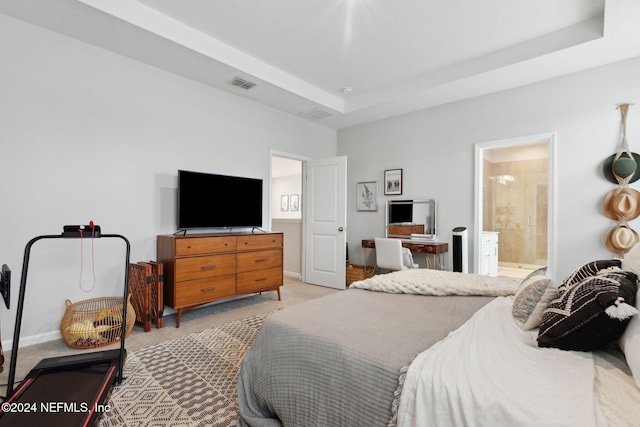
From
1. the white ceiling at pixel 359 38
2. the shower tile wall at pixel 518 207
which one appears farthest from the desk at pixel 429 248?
the shower tile wall at pixel 518 207

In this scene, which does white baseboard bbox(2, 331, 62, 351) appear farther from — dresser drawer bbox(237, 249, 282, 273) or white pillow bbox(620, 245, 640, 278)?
white pillow bbox(620, 245, 640, 278)

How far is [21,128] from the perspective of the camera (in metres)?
2.78

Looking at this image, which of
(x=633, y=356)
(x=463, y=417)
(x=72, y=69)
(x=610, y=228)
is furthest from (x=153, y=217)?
(x=610, y=228)

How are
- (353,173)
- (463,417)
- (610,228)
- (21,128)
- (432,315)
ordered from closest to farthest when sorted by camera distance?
(463,417)
(432,315)
(21,128)
(610,228)
(353,173)

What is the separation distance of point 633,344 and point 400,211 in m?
4.10

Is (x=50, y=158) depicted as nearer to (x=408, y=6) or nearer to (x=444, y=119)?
(x=408, y=6)

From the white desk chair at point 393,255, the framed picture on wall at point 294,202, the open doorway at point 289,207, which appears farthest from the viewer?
the framed picture on wall at point 294,202

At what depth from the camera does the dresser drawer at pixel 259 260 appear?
3861mm

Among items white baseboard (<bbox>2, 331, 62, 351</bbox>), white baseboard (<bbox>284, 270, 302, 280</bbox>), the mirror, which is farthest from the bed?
white baseboard (<bbox>284, 270, 302, 280</bbox>)

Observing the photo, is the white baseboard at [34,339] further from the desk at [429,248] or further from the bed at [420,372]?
the desk at [429,248]

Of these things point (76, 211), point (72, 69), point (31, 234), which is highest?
point (72, 69)

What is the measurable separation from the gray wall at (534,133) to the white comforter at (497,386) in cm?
309

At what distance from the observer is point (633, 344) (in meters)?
1.07

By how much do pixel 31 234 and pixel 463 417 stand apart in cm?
345
